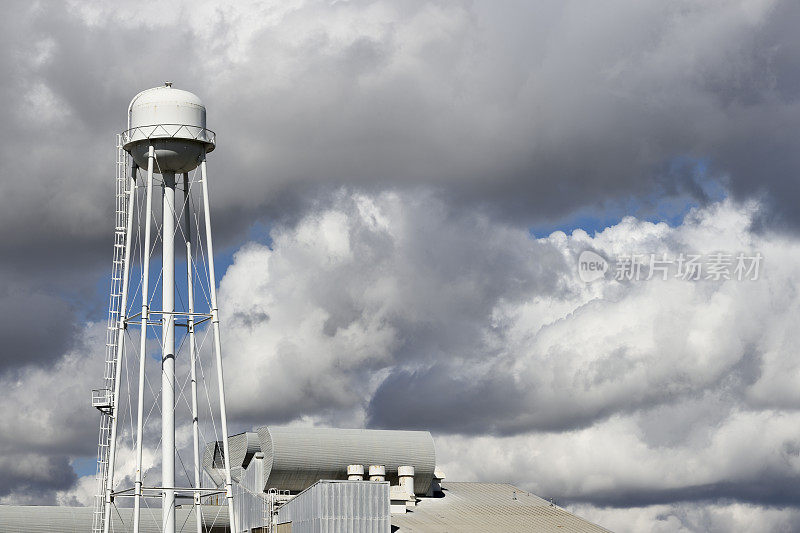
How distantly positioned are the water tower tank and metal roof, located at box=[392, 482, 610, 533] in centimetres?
3219

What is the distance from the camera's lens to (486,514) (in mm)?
92875

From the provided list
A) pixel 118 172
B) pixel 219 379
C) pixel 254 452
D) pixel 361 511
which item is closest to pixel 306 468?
pixel 254 452

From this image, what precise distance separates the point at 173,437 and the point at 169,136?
57.6 ft

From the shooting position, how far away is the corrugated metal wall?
232 ft

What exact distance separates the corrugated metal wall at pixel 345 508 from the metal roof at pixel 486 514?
→ 876cm

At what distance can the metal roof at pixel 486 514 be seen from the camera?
86.8 metres

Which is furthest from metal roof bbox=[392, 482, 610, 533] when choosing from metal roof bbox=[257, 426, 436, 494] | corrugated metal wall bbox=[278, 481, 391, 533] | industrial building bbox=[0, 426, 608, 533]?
corrugated metal wall bbox=[278, 481, 391, 533]

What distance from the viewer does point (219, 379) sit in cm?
6681

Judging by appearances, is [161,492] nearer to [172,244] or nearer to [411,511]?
[172,244]

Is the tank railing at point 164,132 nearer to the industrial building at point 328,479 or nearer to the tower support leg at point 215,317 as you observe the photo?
the tower support leg at point 215,317

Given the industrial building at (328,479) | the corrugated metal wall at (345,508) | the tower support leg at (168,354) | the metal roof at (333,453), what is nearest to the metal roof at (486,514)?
the industrial building at (328,479)

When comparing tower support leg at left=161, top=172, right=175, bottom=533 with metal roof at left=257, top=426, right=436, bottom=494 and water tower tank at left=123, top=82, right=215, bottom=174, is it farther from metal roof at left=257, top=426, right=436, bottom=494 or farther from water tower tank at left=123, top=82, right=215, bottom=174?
metal roof at left=257, top=426, right=436, bottom=494

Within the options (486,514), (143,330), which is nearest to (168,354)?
(143,330)

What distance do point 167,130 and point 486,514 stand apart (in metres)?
44.6
